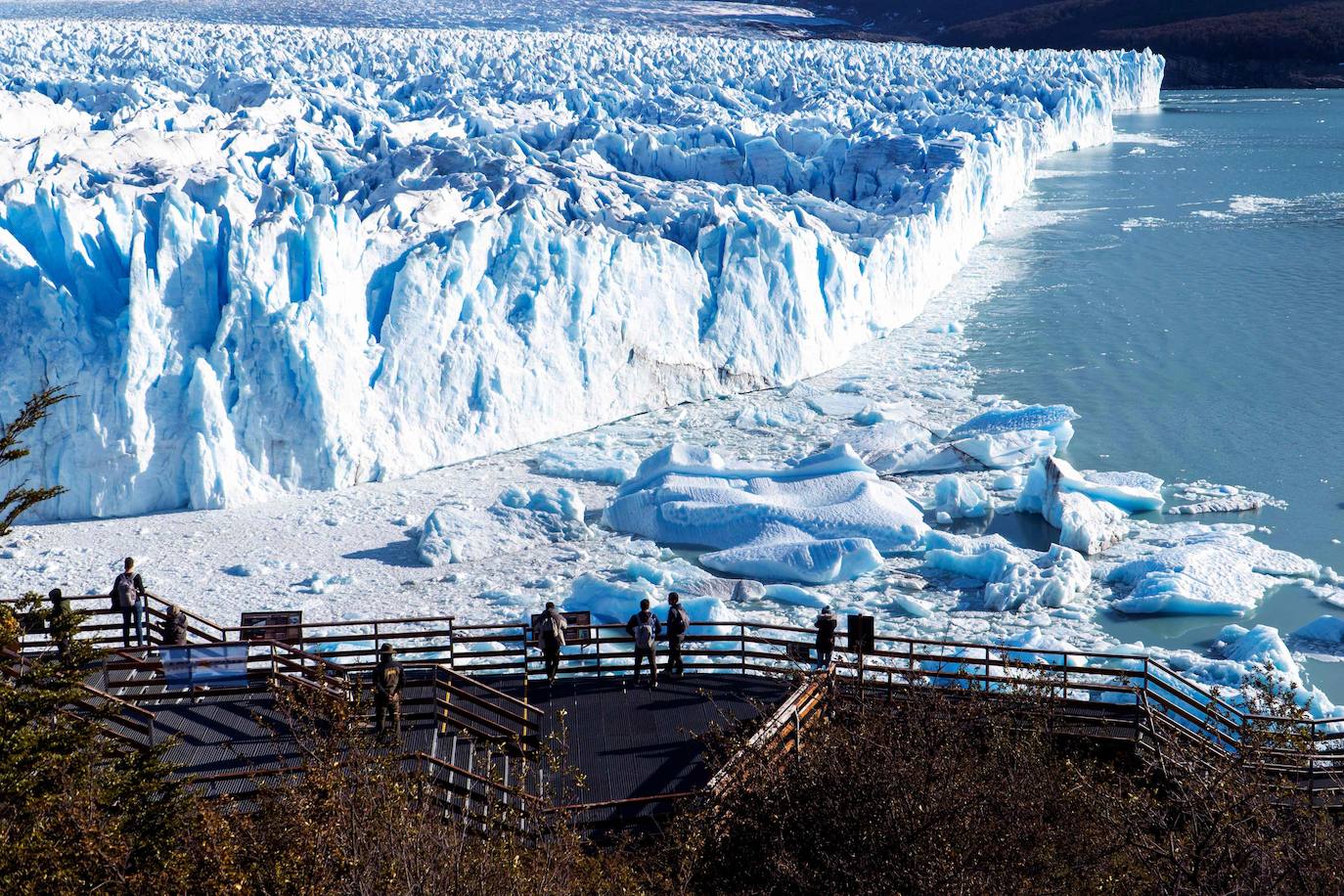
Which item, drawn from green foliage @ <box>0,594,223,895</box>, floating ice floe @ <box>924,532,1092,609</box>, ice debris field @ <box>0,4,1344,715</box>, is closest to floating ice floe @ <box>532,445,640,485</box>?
ice debris field @ <box>0,4,1344,715</box>

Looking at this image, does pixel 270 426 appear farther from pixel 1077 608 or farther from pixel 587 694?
pixel 1077 608

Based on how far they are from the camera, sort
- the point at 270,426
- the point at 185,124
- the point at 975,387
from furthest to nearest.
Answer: the point at 185,124 < the point at 975,387 < the point at 270,426

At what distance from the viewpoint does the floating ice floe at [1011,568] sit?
13211 mm

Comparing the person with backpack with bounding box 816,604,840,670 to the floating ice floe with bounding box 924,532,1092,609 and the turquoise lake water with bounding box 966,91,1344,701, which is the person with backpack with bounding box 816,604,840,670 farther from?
the turquoise lake water with bounding box 966,91,1344,701

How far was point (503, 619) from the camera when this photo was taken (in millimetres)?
12703

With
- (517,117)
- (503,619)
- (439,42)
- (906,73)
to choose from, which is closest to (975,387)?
(503,619)

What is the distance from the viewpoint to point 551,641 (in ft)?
31.5

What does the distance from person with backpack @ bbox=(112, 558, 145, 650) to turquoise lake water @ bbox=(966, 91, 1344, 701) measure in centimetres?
931

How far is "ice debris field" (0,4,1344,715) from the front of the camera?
44.8 ft

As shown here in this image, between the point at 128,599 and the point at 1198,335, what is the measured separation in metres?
20.0

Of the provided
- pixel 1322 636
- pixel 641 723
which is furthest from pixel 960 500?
pixel 641 723

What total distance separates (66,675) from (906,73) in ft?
164

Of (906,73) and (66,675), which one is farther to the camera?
(906,73)

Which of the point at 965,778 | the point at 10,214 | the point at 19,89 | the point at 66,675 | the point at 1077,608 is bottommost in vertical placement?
the point at 1077,608
